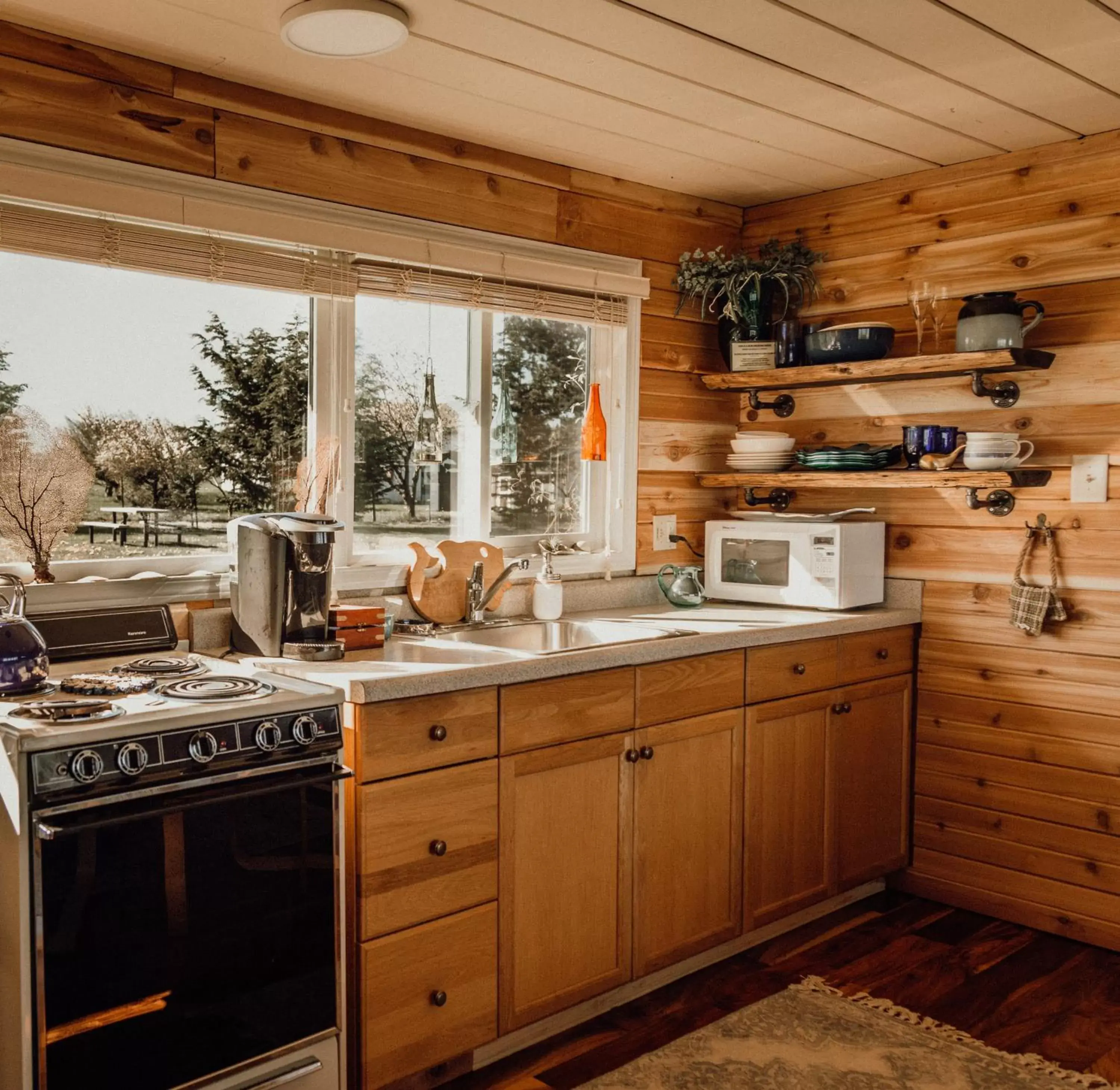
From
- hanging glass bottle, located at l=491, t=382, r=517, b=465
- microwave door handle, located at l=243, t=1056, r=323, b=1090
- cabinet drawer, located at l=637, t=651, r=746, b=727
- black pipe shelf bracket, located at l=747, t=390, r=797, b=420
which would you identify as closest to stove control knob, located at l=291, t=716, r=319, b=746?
microwave door handle, located at l=243, t=1056, r=323, b=1090

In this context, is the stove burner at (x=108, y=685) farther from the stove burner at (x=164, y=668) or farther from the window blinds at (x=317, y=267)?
the window blinds at (x=317, y=267)

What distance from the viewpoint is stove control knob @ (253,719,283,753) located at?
77.2 inches

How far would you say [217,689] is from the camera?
2057 mm

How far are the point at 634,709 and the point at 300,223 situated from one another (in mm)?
1402

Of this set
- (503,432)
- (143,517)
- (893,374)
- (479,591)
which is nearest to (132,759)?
(143,517)

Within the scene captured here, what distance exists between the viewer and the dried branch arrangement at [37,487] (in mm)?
2371

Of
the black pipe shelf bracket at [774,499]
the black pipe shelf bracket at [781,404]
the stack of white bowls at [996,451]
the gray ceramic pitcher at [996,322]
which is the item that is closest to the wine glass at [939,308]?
the gray ceramic pitcher at [996,322]

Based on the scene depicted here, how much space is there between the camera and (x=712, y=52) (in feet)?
8.05

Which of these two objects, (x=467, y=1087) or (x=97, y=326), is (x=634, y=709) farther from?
(x=97, y=326)

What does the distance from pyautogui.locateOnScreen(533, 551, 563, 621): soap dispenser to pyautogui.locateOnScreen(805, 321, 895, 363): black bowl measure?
41.1 inches

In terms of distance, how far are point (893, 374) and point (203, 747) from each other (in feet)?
7.27

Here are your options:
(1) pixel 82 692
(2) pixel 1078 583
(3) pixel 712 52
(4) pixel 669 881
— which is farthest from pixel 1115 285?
(1) pixel 82 692

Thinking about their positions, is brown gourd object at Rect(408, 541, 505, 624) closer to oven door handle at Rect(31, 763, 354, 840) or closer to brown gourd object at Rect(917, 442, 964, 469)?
oven door handle at Rect(31, 763, 354, 840)

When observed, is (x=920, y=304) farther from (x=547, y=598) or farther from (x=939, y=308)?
(x=547, y=598)
